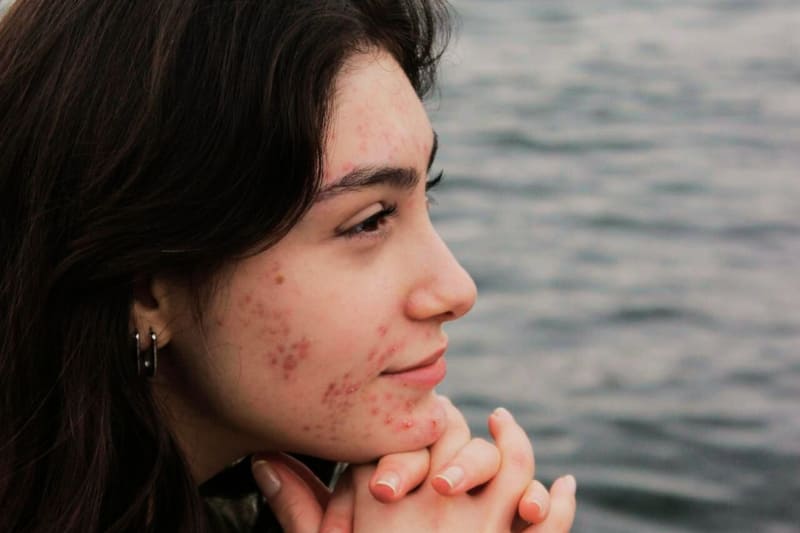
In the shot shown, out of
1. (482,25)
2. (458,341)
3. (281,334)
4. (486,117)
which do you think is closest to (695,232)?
(458,341)

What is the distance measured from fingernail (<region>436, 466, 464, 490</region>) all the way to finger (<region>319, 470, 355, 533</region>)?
0.21m

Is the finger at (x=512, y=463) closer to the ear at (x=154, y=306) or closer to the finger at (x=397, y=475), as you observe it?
the finger at (x=397, y=475)

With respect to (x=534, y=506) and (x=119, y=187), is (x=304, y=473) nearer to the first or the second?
(x=534, y=506)

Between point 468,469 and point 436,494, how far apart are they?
0.26 feet

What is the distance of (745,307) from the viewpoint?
6.67 metres

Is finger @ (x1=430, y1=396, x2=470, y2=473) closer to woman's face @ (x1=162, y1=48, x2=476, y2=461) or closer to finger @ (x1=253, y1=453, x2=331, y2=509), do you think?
woman's face @ (x1=162, y1=48, x2=476, y2=461)

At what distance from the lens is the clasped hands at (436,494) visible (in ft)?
9.90

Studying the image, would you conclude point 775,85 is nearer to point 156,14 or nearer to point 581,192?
point 581,192

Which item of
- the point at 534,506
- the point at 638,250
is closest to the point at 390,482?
the point at 534,506

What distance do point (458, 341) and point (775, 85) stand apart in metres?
3.85

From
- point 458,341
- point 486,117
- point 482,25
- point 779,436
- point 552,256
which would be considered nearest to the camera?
point 779,436

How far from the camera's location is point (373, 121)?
2861 mm

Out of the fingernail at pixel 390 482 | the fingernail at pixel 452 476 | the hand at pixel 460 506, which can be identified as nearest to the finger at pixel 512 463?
the hand at pixel 460 506

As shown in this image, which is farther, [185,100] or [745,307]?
[745,307]
